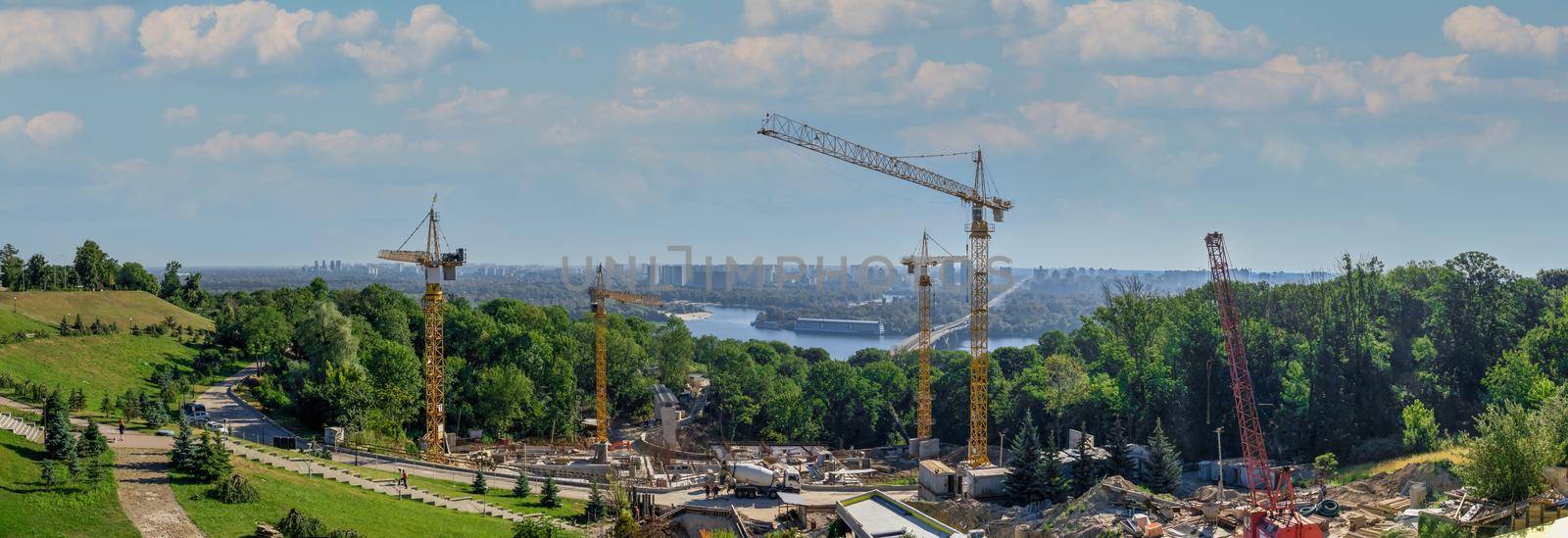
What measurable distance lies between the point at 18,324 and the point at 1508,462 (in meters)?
60.4

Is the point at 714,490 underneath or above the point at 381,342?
underneath

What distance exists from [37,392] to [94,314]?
24862 millimetres

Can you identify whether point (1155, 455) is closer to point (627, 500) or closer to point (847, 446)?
point (627, 500)

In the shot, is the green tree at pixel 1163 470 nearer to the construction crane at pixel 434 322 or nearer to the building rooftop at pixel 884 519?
the building rooftop at pixel 884 519

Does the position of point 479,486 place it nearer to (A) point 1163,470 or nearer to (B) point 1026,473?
(B) point 1026,473

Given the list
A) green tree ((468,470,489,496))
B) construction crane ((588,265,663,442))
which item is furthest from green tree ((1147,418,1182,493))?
construction crane ((588,265,663,442))

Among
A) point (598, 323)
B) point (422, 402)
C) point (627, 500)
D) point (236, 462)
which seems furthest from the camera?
point (598, 323)

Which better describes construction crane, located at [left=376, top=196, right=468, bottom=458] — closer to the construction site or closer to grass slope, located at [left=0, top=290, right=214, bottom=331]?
the construction site

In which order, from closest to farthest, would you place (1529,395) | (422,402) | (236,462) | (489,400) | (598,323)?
(236,462) < (1529,395) < (422,402) < (489,400) < (598,323)

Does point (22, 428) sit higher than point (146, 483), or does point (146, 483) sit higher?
point (22, 428)

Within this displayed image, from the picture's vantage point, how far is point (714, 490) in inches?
1656

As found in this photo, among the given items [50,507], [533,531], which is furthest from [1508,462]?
[50,507]

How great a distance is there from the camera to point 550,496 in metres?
38.7

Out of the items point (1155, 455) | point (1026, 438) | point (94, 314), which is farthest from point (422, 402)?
point (1155, 455)
